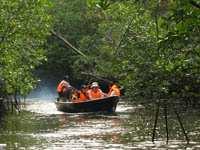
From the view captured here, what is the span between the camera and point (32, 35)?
28.7m

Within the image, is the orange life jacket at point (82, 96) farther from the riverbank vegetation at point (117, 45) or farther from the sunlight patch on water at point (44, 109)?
the riverbank vegetation at point (117, 45)

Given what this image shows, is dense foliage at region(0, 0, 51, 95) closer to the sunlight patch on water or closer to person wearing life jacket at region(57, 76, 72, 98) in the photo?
the sunlight patch on water

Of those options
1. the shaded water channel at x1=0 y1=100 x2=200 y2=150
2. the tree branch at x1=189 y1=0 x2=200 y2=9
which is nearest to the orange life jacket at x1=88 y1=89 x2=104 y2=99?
the shaded water channel at x1=0 y1=100 x2=200 y2=150

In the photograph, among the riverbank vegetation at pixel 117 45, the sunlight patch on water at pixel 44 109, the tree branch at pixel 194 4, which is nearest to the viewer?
the tree branch at pixel 194 4

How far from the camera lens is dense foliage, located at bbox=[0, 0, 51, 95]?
26.0 metres

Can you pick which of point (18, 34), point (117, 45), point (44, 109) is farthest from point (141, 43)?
point (44, 109)

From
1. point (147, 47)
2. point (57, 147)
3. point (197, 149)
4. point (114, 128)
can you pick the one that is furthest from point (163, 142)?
point (147, 47)

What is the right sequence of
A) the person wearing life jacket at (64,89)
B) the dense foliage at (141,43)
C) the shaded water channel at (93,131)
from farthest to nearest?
the person wearing life jacket at (64,89) < the shaded water channel at (93,131) < the dense foliage at (141,43)

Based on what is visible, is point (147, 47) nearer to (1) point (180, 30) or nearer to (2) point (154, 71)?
(2) point (154, 71)

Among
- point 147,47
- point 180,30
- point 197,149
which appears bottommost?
point 197,149

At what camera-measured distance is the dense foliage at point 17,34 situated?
25969 mm

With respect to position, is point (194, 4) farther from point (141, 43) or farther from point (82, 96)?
point (82, 96)

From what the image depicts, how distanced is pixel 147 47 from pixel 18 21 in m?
5.82

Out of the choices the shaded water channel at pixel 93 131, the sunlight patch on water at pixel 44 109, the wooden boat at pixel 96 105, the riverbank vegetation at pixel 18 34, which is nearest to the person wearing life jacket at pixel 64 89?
the sunlight patch on water at pixel 44 109
